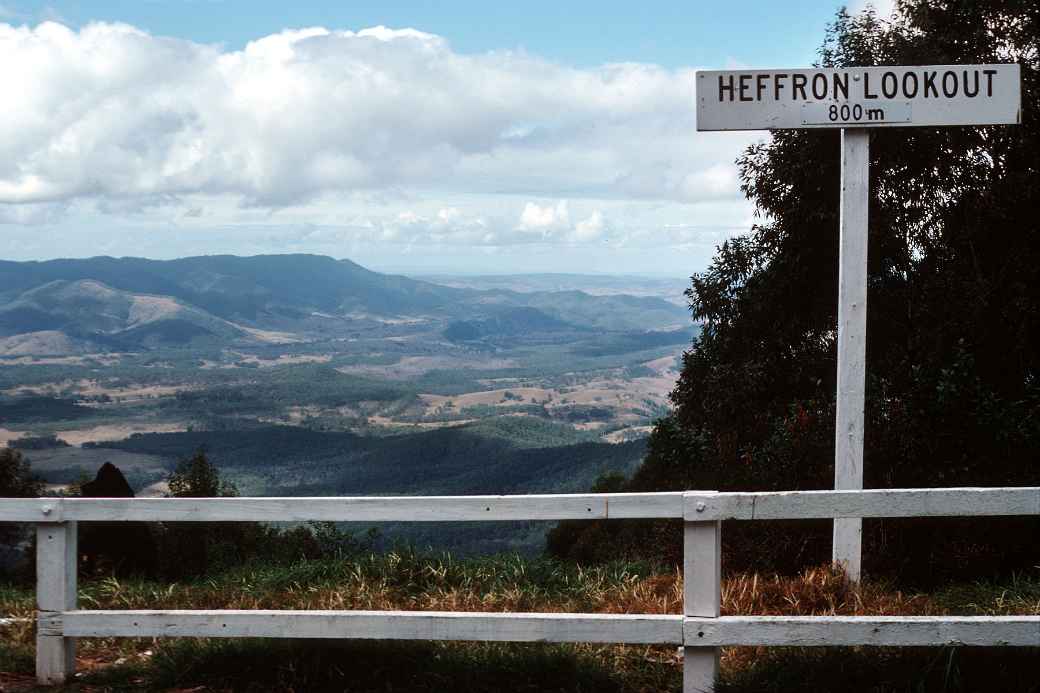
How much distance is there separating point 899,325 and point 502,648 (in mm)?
11156

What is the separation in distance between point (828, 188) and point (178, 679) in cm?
1281

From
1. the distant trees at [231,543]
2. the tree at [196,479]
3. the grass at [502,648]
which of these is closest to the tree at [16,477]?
the tree at [196,479]

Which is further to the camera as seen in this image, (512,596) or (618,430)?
(618,430)

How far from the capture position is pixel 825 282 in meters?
17.4

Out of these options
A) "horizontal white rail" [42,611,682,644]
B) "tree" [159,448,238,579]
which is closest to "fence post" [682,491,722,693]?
"horizontal white rail" [42,611,682,644]

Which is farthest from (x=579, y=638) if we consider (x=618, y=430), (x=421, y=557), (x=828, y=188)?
(x=618, y=430)

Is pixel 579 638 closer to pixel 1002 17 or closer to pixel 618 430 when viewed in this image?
pixel 1002 17

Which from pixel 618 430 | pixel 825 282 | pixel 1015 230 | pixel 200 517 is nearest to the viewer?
pixel 200 517

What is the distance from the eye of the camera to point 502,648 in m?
5.80

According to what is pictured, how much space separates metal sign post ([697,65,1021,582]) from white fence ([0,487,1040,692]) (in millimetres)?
1785

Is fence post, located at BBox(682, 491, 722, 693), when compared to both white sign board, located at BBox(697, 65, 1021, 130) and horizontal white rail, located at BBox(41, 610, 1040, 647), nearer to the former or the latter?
horizontal white rail, located at BBox(41, 610, 1040, 647)

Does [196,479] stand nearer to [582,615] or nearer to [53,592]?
[53,592]

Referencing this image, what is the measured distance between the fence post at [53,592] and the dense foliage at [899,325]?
14.4ft

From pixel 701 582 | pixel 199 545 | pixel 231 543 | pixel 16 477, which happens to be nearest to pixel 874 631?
pixel 701 582
